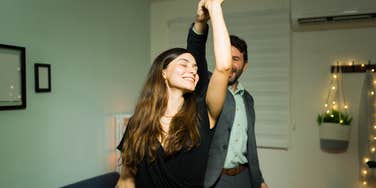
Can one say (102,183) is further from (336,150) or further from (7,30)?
(336,150)

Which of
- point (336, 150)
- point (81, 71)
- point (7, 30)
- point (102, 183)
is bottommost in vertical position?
point (102, 183)

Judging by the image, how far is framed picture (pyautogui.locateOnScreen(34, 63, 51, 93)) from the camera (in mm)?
2061

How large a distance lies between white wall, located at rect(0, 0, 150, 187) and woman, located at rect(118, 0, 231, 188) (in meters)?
1.02

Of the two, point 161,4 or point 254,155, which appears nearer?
point 254,155

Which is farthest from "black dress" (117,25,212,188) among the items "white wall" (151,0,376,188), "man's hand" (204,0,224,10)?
"white wall" (151,0,376,188)

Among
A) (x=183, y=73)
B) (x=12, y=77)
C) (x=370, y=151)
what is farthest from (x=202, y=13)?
(x=370, y=151)

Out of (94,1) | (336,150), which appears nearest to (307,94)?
(336,150)

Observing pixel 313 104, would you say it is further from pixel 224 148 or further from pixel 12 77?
pixel 12 77

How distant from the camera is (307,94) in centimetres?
293

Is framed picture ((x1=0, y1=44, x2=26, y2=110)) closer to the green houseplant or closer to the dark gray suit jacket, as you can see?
the dark gray suit jacket

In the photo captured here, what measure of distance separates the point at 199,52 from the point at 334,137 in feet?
6.31

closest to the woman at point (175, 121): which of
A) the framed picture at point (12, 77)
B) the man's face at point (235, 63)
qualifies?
the man's face at point (235, 63)

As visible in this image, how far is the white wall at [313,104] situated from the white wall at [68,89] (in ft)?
4.27

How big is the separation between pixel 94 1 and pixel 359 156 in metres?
2.61
